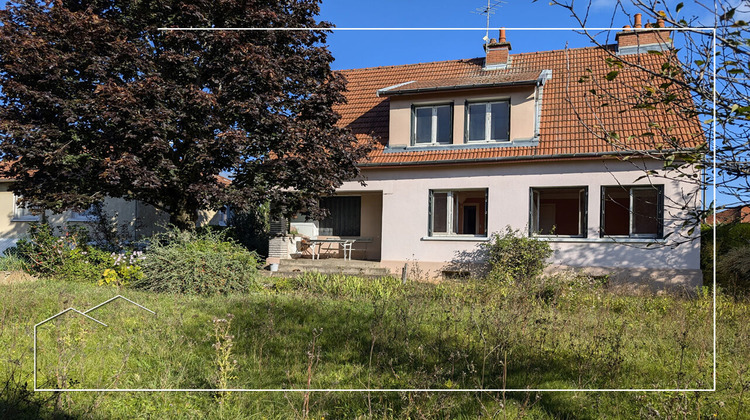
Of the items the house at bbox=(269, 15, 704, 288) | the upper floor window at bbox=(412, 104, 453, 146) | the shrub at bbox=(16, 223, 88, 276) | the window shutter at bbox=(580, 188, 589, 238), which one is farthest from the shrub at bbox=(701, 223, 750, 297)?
the shrub at bbox=(16, 223, 88, 276)

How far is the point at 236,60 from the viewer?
9.98m

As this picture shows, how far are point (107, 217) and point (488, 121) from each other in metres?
13.6

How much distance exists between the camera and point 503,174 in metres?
14.1

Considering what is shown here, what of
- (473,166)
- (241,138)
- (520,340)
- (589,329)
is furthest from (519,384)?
(473,166)

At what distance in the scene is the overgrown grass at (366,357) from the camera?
4.17 metres

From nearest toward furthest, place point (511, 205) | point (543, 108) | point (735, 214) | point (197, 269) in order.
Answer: point (735, 214) → point (197, 269) → point (511, 205) → point (543, 108)

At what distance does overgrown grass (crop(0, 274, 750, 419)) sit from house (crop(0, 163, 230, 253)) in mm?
8871

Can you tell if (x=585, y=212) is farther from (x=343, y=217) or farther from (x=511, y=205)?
(x=343, y=217)

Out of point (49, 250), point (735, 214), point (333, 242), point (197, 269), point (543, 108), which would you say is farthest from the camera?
point (333, 242)

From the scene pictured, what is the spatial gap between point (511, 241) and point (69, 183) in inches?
422

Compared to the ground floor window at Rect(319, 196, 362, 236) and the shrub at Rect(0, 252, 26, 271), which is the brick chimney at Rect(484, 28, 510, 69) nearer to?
the ground floor window at Rect(319, 196, 362, 236)

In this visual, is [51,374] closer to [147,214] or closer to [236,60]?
[236,60]

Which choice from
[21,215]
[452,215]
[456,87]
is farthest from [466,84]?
[21,215]

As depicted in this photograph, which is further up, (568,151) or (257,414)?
(568,151)
